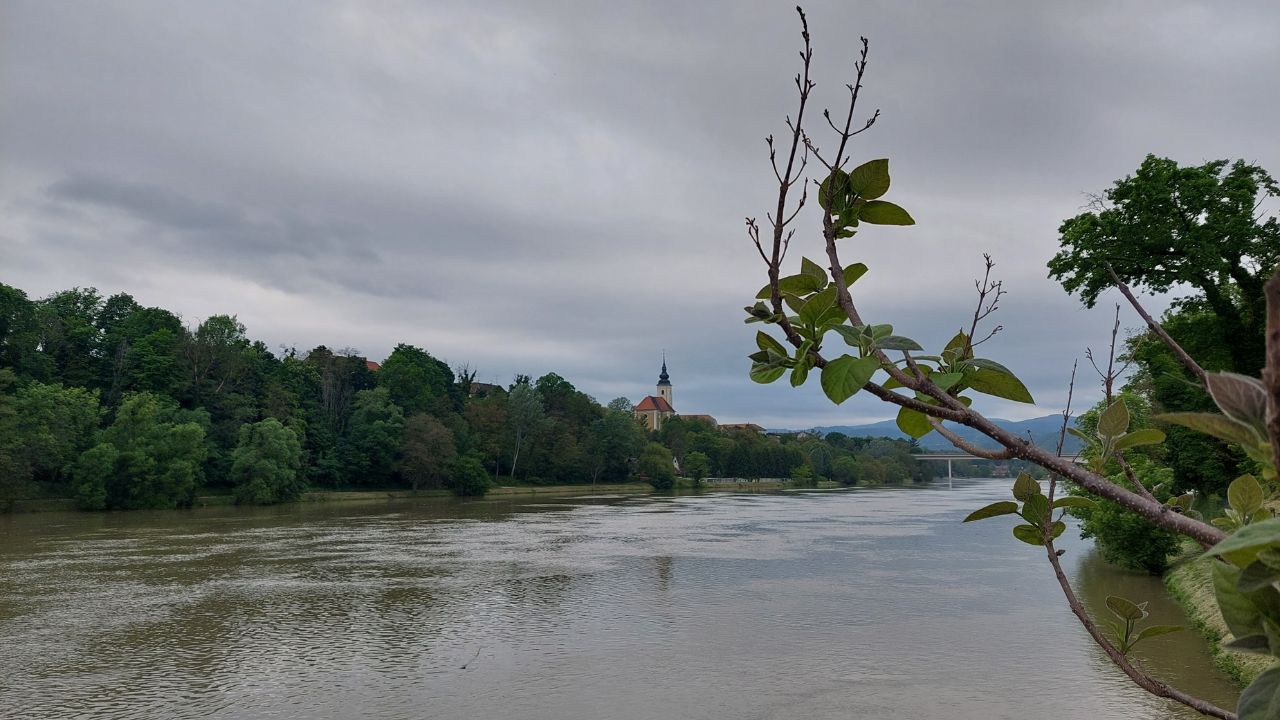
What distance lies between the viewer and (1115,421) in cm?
110

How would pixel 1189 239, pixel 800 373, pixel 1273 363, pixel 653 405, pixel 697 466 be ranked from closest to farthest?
pixel 1273 363 → pixel 800 373 → pixel 1189 239 → pixel 697 466 → pixel 653 405

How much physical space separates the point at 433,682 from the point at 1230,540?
39.6 ft

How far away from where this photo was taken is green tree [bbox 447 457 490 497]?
56.7m

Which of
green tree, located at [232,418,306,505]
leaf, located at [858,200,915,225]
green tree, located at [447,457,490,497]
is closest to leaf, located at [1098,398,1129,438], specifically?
leaf, located at [858,200,915,225]

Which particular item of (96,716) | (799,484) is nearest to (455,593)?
(96,716)

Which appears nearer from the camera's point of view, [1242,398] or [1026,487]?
[1242,398]

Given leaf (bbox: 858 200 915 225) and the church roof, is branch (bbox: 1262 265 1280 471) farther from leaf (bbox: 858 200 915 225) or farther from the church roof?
the church roof

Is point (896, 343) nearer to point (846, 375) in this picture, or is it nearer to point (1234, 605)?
point (846, 375)

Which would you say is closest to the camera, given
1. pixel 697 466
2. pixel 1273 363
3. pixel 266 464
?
pixel 1273 363

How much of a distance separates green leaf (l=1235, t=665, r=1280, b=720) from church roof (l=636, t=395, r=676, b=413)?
12946 cm

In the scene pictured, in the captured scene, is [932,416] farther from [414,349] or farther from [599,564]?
[414,349]

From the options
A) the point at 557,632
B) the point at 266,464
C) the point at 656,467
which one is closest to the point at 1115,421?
the point at 557,632

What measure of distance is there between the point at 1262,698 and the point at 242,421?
5670cm

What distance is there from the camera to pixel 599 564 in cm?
2238
